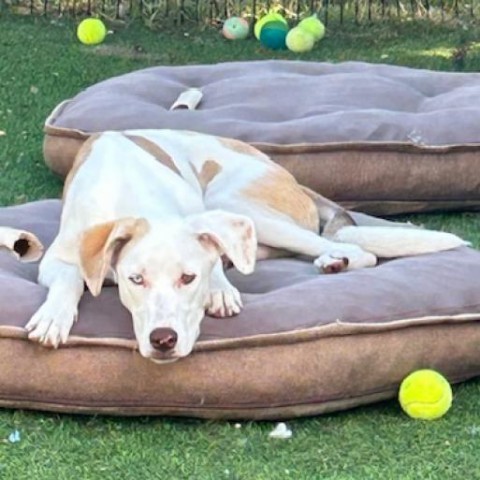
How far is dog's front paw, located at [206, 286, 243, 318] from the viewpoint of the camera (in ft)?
12.4

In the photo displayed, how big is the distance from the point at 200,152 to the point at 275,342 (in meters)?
1.35

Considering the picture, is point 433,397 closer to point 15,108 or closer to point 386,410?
point 386,410

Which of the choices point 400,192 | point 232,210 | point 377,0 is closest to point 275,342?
point 232,210

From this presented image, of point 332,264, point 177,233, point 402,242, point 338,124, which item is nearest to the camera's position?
point 177,233

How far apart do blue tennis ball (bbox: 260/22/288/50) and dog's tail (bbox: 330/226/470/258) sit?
13.4 ft

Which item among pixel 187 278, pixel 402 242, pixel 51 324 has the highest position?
pixel 187 278

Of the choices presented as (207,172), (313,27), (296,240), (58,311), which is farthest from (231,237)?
(313,27)

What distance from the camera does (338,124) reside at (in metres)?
5.62

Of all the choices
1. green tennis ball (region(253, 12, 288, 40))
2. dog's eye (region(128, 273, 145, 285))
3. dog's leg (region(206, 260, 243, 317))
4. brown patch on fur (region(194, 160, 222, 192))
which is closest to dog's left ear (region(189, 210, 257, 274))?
dog's leg (region(206, 260, 243, 317))

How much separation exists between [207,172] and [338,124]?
976 millimetres

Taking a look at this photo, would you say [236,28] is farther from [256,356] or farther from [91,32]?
[256,356]

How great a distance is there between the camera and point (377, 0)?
934cm

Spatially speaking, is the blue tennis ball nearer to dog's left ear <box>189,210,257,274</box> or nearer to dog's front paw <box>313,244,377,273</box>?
dog's front paw <box>313,244,377,273</box>

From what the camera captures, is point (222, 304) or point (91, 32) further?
point (91, 32)
